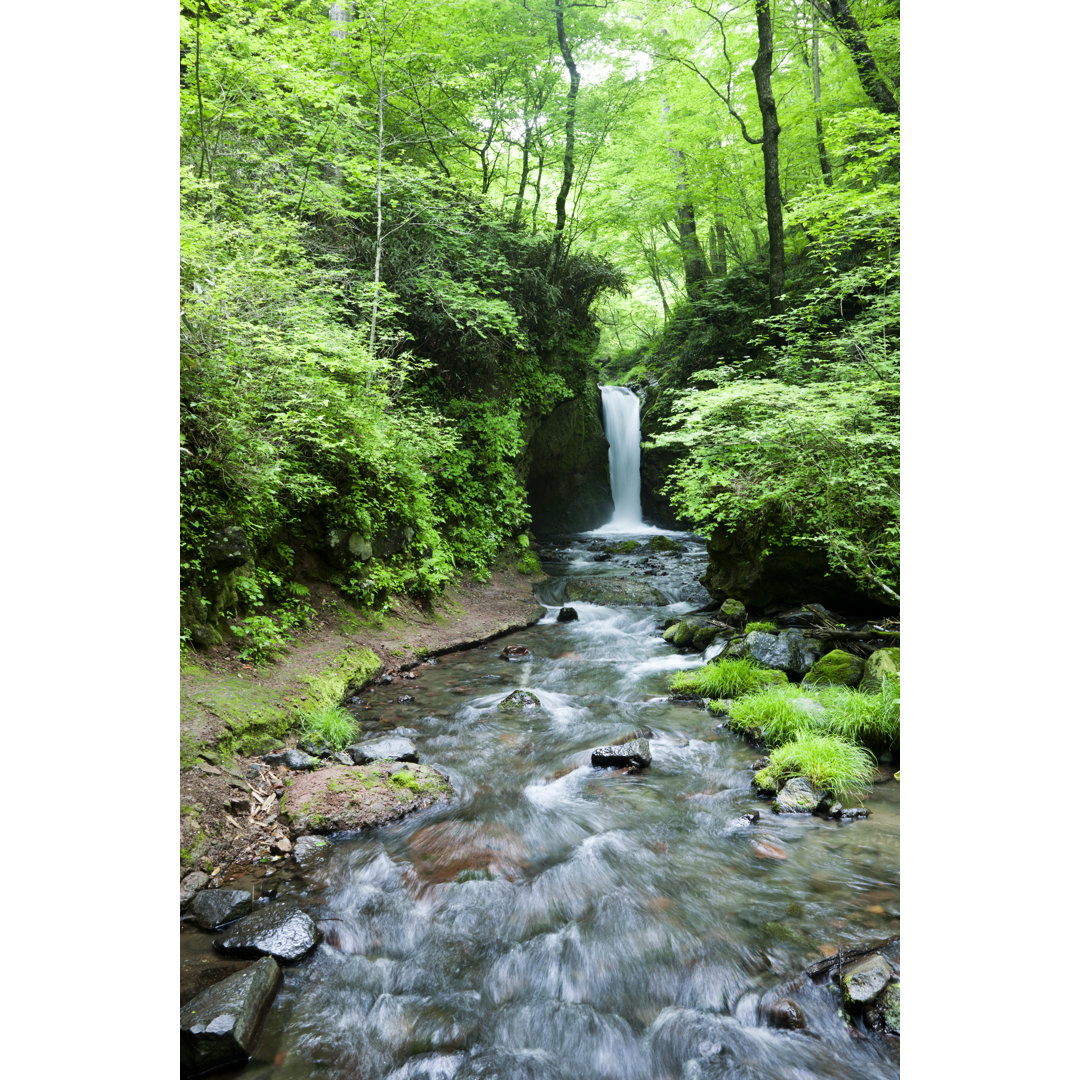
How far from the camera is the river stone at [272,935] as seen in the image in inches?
115

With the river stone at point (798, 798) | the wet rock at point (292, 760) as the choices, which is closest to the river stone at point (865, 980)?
the river stone at point (798, 798)

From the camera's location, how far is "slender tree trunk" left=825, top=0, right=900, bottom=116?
382 inches

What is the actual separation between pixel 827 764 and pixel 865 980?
204 cm

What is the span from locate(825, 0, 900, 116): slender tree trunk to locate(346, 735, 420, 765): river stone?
1177cm

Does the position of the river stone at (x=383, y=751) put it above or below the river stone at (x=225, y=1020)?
above

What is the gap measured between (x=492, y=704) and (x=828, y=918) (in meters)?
3.83

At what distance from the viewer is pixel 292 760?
4535 mm

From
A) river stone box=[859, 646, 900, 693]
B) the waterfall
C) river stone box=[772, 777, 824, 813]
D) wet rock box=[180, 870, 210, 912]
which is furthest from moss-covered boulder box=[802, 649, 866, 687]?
the waterfall

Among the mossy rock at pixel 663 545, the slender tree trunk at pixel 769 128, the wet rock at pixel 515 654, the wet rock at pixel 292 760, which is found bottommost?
the wet rock at pixel 292 760

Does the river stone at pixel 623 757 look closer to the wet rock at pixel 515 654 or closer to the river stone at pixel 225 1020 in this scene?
the wet rock at pixel 515 654

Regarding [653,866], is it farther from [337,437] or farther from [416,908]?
[337,437]

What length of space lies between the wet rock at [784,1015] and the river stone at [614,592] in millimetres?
7870

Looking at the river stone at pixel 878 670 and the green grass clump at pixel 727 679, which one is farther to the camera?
the green grass clump at pixel 727 679

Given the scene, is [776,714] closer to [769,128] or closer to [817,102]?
[769,128]
